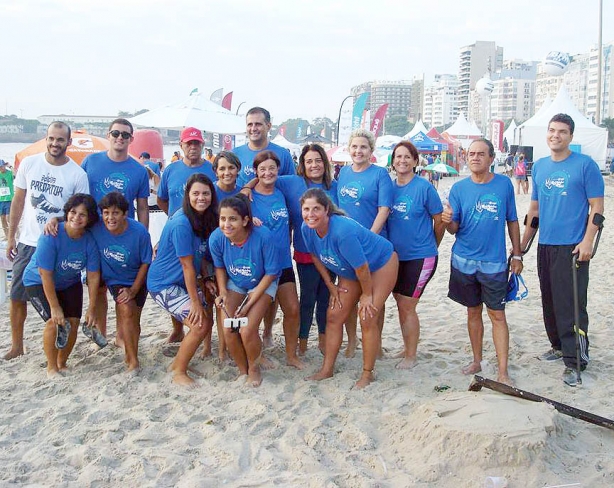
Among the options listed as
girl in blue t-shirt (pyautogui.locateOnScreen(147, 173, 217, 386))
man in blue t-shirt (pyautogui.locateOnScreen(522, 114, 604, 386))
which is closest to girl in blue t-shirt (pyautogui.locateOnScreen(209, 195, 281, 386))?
girl in blue t-shirt (pyautogui.locateOnScreen(147, 173, 217, 386))

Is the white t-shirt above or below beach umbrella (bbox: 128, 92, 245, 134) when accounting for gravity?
below

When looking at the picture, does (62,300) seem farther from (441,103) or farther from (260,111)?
(441,103)

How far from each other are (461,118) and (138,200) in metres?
46.3

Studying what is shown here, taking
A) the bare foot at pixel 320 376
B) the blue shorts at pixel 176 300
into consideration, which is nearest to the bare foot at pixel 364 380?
the bare foot at pixel 320 376

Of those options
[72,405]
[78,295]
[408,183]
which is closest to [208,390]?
[72,405]

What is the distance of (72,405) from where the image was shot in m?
3.75

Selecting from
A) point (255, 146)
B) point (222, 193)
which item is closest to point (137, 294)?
A: point (222, 193)

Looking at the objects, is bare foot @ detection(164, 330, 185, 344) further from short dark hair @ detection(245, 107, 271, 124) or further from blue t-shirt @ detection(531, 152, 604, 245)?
blue t-shirt @ detection(531, 152, 604, 245)

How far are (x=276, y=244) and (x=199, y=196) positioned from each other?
0.62 meters

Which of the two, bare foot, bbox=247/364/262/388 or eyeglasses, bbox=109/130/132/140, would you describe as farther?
eyeglasses, bbox=109/130/132/140

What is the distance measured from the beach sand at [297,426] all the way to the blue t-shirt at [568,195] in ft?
3.45

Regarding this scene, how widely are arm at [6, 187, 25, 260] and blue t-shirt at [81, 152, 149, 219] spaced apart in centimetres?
51

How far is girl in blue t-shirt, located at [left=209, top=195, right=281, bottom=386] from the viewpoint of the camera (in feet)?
12.8

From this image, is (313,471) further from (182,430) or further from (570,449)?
(570,449)
